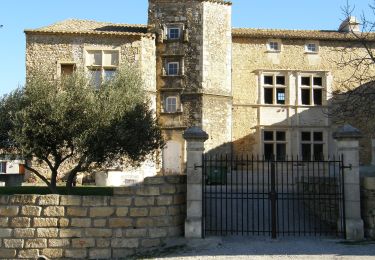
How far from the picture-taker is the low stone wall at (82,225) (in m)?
10.2

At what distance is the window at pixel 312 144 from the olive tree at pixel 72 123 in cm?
1414

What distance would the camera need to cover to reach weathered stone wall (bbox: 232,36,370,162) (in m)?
26.9

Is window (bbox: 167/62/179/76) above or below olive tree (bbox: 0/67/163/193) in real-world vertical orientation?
above

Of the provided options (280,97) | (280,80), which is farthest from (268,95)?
(280,80)

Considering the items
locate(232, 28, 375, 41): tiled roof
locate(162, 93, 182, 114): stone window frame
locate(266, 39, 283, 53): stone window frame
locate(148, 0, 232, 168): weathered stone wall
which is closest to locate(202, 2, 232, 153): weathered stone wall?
locate(148, 0, 232, 168): weathered stone wall

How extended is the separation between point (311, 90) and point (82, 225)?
20.2 m

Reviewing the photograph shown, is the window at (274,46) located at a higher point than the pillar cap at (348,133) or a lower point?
higher

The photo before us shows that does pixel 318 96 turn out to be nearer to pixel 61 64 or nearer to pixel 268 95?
pixel 268 95

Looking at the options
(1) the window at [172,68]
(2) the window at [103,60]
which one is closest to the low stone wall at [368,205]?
(2) the window at [103,60]

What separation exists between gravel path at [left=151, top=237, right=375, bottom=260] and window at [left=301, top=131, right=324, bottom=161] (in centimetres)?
1708

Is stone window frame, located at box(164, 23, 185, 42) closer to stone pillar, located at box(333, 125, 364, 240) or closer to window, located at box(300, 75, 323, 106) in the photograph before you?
window, located at box(300, 75, 323, 106)

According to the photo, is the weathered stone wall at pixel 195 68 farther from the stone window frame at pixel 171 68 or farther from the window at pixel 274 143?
the window at pixel 274 143

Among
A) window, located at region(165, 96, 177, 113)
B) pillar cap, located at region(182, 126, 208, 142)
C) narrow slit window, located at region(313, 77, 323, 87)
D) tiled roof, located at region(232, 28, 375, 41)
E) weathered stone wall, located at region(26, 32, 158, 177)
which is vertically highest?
tiled roof, located at region(232, 28, 375, 41)

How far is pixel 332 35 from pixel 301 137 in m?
6.41
